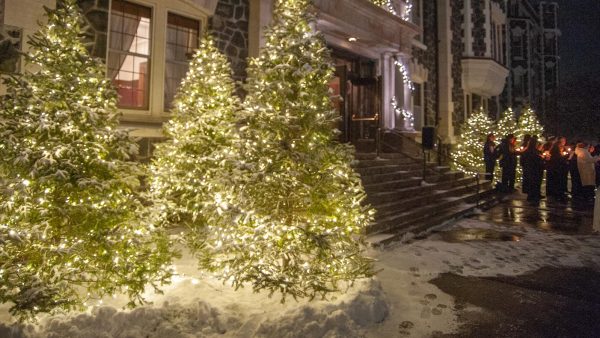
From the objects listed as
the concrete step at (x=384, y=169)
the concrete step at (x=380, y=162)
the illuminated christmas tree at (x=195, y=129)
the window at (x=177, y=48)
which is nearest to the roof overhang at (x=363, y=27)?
the window at (x=177, y=48)

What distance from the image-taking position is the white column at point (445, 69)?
57.5 feet

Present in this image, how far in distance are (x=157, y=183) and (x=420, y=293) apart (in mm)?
4202

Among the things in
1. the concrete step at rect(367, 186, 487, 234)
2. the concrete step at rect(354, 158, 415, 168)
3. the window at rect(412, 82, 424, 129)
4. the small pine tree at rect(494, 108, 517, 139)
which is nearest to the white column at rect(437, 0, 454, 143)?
the window at rect(412, 82, 424, 129)

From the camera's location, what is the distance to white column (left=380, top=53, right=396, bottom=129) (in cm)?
1314

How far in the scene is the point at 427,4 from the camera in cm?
1739

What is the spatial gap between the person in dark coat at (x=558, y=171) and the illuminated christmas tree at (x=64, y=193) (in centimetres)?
1258

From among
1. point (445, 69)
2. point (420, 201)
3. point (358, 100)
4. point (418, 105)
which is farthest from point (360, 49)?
point (445, 69)

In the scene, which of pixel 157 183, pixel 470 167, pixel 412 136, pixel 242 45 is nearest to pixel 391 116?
pixel 412 136

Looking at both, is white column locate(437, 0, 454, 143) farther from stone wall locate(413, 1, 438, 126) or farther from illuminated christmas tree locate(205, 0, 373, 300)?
illuminated christmas tree locate(205, 0, 373, 300)

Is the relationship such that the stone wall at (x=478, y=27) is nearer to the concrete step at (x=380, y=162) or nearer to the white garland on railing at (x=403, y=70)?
the white garland on railing at (x=403, y=70)

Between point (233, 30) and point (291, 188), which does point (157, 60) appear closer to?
point (233, 30)

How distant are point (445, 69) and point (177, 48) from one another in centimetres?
1299

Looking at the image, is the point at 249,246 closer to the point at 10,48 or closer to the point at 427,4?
the point at 10,48

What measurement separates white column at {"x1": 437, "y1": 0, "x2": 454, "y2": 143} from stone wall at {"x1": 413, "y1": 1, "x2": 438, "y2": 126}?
8.3 inches
